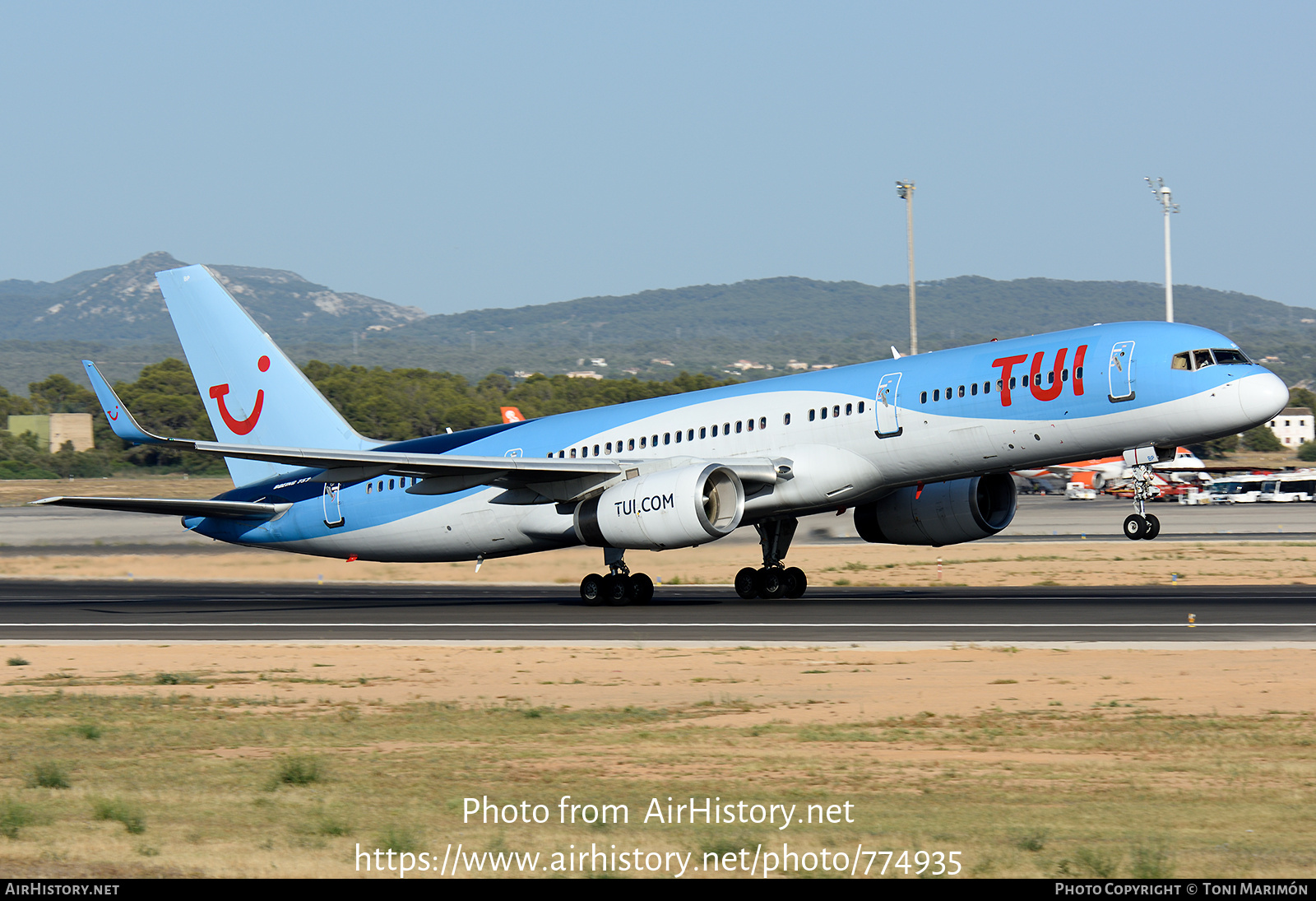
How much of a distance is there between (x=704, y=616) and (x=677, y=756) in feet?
46.5

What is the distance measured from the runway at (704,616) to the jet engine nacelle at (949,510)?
1.39 metres

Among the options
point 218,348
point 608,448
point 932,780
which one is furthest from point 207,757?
point 218,348

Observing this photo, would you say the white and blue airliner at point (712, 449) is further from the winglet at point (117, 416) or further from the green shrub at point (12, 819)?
the green shrub at point (12, 819)

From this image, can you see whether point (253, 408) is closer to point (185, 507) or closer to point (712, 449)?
point (185, 507)

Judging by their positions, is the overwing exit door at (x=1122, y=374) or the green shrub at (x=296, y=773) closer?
the green shrub at (x=296, y=773)

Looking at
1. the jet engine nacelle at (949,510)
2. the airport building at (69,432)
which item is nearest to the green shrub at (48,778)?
the jet engine nacelle at (949,510)

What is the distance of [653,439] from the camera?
1201 inches

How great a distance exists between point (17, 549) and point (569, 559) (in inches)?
1080

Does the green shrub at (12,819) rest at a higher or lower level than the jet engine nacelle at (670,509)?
lower

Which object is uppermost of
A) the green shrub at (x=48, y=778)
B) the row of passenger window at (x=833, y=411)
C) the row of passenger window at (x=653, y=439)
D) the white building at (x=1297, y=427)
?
the white building at (x=1297, y=427)

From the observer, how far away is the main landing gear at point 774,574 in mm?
31156

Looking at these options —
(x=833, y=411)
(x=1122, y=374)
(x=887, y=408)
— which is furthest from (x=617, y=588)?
(x=1122, y=374)

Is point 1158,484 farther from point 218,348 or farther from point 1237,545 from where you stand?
point 218,348

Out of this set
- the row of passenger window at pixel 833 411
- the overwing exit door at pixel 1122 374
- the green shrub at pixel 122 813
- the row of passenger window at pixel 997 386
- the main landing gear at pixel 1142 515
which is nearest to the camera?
the green shrub at pixel 122 813
